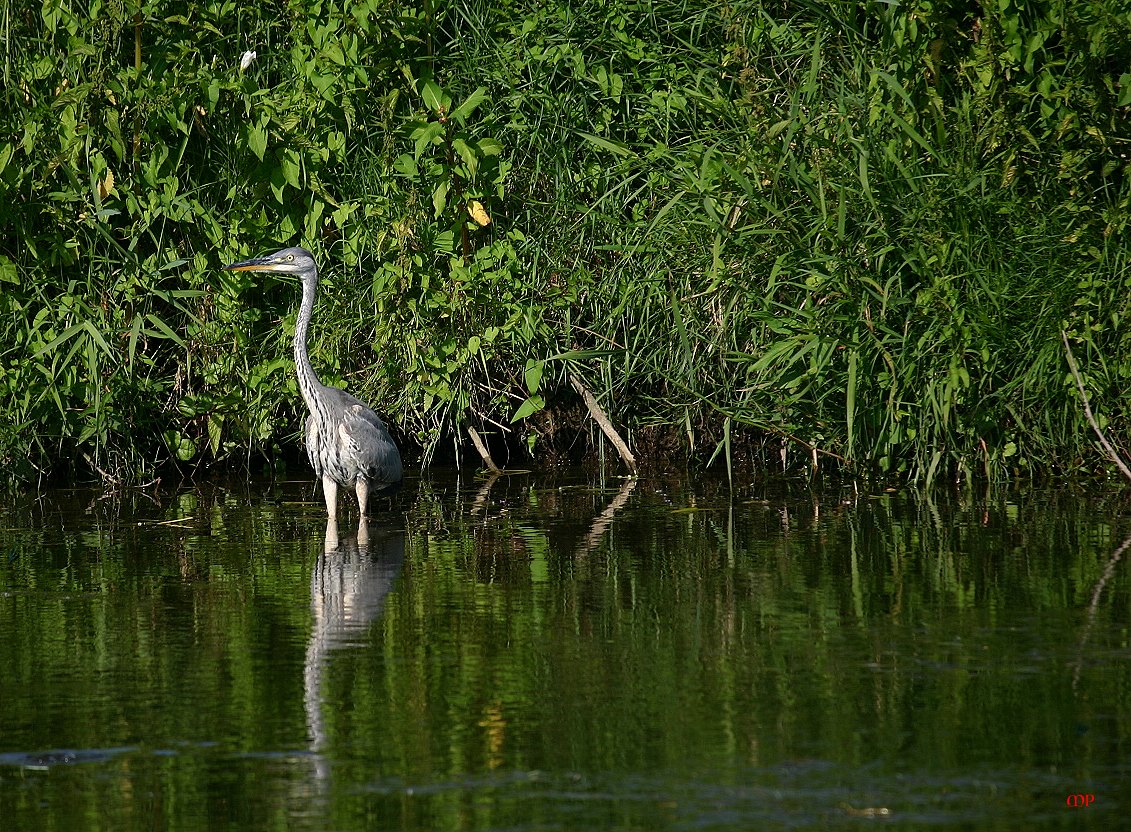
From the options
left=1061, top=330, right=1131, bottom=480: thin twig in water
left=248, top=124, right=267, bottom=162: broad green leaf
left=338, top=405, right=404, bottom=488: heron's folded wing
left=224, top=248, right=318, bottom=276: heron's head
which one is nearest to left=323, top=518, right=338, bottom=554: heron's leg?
left=338, top=405, right=404, bottom=488: heron's folded wing

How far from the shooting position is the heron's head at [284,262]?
341 inches

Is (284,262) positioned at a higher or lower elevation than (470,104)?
lower

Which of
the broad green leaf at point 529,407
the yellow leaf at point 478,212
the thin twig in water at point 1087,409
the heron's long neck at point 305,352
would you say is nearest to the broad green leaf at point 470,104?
the yellow leaf at point 478,212

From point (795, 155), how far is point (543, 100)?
153 centimetres

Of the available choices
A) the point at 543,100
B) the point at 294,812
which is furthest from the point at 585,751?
the point at 543,100

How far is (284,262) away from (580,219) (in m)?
1.70

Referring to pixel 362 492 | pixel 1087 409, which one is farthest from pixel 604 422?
pixel 1087 409

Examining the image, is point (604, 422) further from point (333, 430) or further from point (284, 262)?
point (284, 262)

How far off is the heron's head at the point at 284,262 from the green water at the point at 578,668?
4.43ft

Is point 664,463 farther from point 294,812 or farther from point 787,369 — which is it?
point 294,812

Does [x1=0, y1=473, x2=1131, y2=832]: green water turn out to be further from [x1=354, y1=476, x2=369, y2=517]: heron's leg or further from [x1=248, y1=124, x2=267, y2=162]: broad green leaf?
[x1=248, y1=124, x2=267, y2=162]: broad green leaf

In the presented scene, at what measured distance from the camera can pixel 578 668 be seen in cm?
536

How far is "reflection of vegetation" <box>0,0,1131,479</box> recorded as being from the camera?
8.10m

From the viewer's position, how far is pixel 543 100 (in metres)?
9.06
